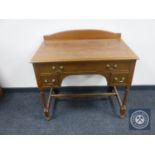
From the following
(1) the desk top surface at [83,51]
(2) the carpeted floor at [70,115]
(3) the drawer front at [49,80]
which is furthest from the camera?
(2) the carpeted floor at [70,115]

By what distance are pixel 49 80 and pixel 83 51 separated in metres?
0.40

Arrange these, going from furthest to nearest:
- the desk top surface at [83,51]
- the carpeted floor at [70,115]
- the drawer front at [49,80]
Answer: the carpeted floor at [70,115] → the drawer front at [49,80] → the desk top surface at [83,51]

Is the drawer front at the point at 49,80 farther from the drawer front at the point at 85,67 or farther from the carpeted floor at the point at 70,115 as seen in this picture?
the carpeted floor at the point at 70,115

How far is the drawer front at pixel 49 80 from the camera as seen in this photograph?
4.22ft

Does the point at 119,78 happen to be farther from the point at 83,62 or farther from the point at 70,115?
the point at 70,115

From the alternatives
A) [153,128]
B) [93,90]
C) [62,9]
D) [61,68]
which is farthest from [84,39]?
[153,128]

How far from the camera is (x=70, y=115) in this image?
1716mm

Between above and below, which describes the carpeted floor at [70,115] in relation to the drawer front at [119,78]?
below

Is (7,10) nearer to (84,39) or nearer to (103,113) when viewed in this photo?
(84,39)

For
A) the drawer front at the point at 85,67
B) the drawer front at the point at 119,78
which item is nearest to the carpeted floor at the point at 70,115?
the drawer front at the point at 119,78

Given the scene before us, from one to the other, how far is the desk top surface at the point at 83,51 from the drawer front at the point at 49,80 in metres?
0.18

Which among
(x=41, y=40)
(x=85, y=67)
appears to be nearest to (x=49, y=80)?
(x=85, y=67)

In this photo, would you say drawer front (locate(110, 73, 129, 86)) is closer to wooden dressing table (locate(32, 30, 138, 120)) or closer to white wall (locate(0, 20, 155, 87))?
wooden dressing table (locate(32, 30, 138, 120))

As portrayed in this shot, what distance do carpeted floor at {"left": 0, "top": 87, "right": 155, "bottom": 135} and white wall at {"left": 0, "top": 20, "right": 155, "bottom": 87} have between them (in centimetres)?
25
